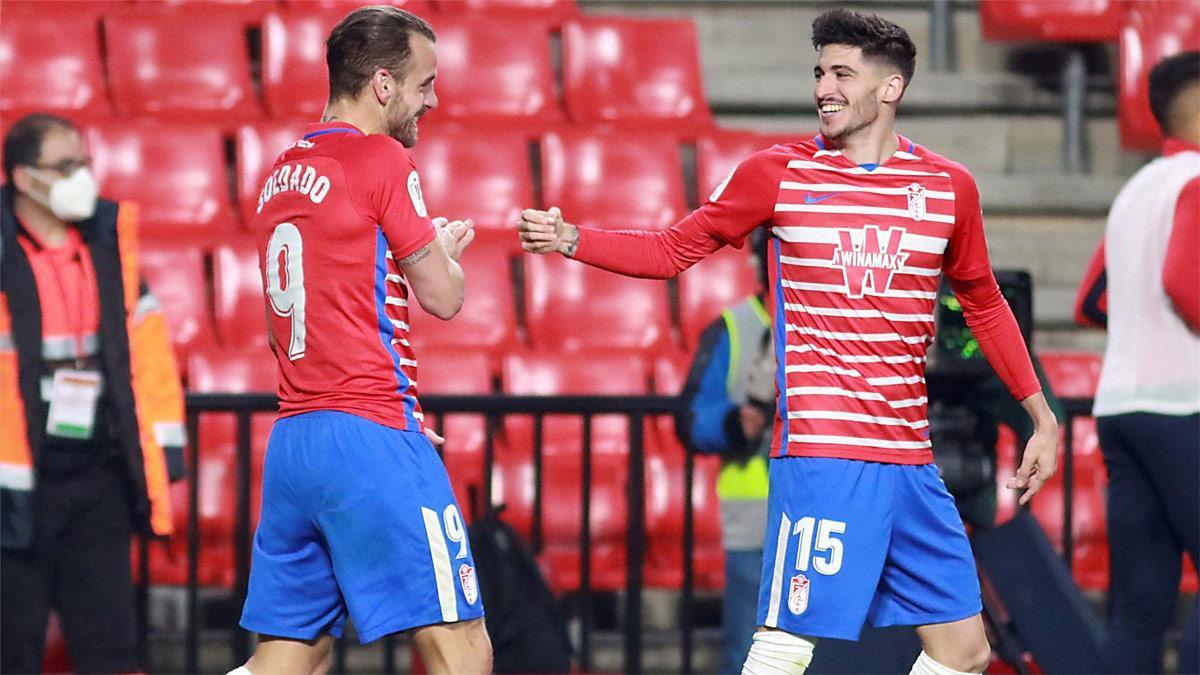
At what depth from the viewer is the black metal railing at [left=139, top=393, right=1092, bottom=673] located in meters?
5.57

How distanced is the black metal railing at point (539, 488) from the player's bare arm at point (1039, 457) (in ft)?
5.59

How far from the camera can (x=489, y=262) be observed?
7.04 meters

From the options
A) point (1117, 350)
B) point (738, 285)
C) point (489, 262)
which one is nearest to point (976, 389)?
point (1117, 350)

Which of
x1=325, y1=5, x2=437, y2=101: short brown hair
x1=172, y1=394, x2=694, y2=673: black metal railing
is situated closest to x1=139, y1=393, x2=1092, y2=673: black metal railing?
x1=172, y1=394, x2=694, y2=673: black metal railing

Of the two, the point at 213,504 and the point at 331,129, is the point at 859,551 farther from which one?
the point at 213,504

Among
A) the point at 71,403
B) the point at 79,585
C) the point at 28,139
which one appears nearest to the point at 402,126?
the point at 71,403

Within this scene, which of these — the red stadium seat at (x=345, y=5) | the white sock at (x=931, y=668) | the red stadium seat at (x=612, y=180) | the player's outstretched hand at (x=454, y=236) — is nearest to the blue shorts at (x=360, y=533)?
the player's outstretched hand at (x=454, y=236)

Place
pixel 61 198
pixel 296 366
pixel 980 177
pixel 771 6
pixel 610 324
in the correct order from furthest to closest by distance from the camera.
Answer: pixel 771 6 < pixel 980 177 < pixel 610 324 < pixel 61 198 < pixel 296 366

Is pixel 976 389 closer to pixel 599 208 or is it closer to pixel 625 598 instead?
pixel 625 598

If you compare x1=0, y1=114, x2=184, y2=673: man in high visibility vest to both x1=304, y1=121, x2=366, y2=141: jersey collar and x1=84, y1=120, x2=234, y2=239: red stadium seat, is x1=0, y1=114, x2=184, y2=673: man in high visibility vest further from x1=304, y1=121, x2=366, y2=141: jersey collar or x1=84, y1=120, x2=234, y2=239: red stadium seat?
x1=84, y1=120, x2=234, y2=239: red stadium seat

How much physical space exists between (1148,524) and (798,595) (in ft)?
5.88

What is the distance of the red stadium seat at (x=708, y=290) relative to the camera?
702 centimetres

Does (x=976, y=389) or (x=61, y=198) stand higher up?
A: (x=61, y=198)

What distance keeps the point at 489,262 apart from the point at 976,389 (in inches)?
98.0
